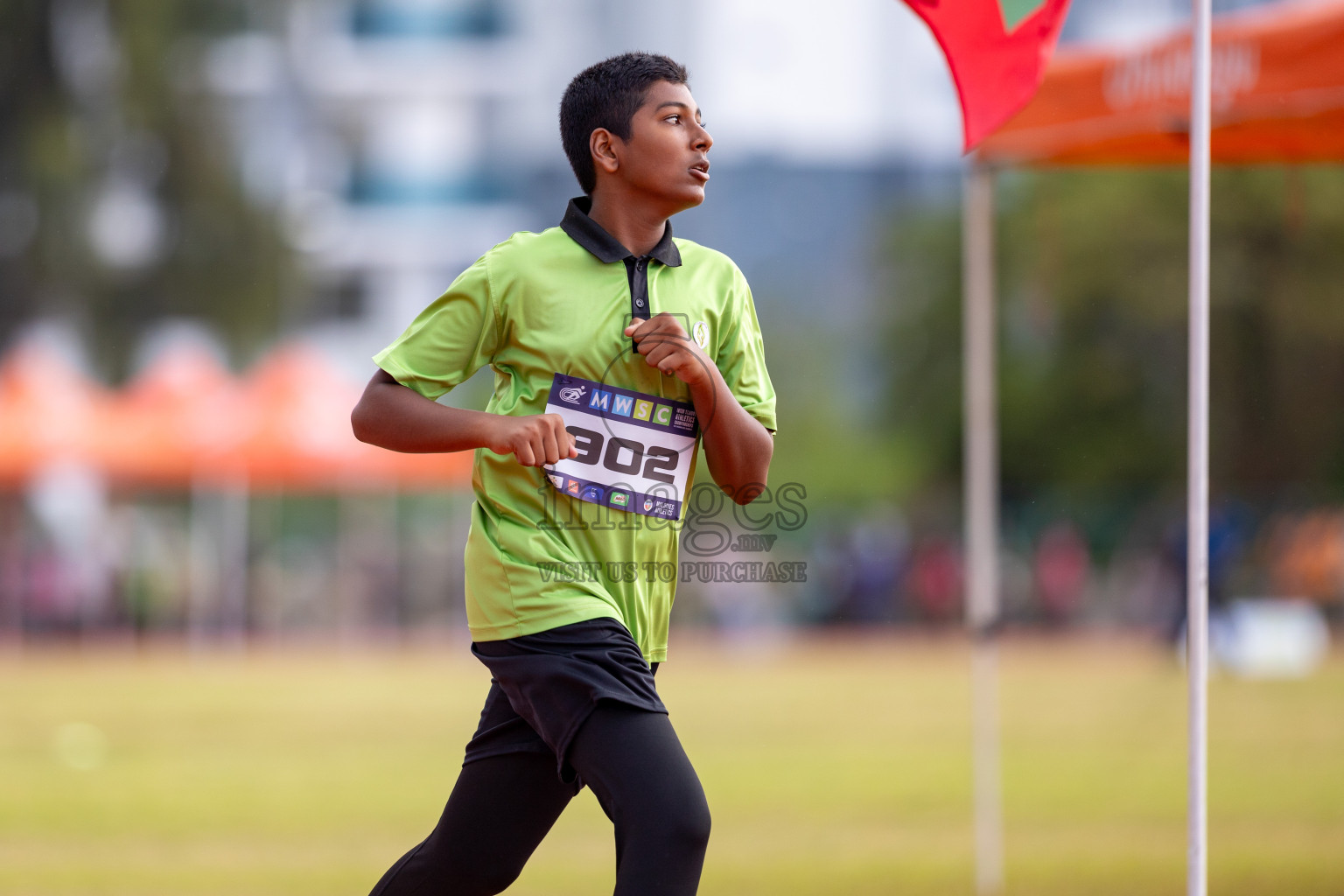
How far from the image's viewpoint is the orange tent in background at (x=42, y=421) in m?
21.6

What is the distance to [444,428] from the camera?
10.0ft

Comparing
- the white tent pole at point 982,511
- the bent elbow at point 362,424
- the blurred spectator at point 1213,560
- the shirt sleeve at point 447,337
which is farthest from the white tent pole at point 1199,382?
the blurred spectator at point 1213,560

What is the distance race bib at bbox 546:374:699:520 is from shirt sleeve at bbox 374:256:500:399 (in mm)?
192

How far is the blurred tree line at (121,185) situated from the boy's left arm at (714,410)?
2406cm

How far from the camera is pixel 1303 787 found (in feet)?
28.6

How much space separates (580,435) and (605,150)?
622mm

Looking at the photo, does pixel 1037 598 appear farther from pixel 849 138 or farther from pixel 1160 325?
pixel 849 138

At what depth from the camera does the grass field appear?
6.44 meters

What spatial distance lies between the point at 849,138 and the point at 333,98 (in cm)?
1707

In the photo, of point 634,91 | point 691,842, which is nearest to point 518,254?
point 634,91

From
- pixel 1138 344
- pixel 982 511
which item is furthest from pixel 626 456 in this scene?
pixel 1138 344

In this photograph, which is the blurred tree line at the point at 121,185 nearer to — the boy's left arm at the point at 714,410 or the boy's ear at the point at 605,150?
the boy's ear at the point at 605,150

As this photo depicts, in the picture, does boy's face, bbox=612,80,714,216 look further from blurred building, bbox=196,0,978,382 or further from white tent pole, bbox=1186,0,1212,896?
blurred building, bbox=196,0,978,382

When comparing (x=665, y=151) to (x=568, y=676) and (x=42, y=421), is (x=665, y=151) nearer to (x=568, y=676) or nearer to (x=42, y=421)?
(x=568, y=676)
